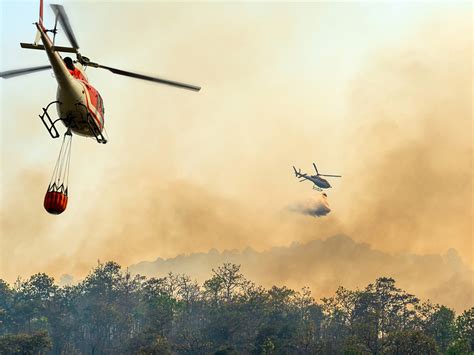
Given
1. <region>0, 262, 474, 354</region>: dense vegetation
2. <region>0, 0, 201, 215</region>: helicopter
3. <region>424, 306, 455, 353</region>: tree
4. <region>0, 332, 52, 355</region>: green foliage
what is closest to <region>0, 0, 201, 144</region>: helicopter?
<region>0, 0, 201, 215</region>: helicopter

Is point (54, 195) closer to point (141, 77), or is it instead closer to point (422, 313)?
point (141, 77)

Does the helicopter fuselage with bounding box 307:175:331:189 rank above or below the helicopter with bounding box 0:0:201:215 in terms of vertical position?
above

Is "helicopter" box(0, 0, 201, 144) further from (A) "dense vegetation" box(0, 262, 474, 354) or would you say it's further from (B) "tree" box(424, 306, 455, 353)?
(B) "tree" box(424, 306, 455, 353)

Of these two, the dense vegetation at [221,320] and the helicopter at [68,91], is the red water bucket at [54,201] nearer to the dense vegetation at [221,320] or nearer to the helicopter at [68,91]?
the helicopter at [68,91]

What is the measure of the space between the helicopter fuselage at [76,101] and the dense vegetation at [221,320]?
5782 centimetres

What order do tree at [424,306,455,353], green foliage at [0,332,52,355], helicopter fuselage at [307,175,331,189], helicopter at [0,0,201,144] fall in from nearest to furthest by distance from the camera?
helicopter at [0,0,201,144] → green foliage at [0,332,52,355] → tree at [424,306,455,353] → helicopter fuselage at [307,175,331,189]

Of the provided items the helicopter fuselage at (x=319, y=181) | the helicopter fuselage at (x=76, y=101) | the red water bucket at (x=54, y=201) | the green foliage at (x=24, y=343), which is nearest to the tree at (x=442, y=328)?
the helicopter fuselage at (x=319, y=181)

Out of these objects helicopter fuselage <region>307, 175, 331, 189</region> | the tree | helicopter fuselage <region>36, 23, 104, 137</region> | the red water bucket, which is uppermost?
helicopter fuselage <region>307, 175, 331, 189</region>

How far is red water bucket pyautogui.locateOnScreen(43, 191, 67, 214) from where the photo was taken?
3108 cm

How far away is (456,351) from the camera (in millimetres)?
80062

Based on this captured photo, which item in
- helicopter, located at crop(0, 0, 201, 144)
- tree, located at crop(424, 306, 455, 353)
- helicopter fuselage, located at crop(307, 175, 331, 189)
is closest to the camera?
helicopter, located at crop(0, 0, 201, 144)

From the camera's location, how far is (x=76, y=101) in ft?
104

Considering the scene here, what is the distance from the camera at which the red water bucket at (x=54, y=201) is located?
102ft

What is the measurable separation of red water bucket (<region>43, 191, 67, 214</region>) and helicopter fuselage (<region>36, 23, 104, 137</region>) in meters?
3.95
